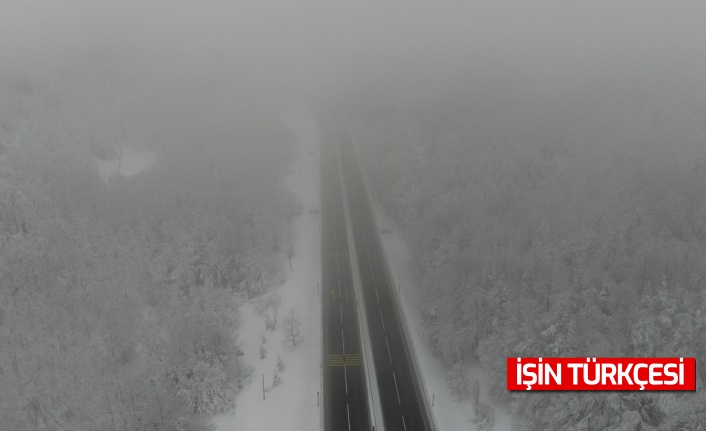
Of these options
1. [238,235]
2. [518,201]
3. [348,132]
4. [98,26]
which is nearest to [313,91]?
[348,132]

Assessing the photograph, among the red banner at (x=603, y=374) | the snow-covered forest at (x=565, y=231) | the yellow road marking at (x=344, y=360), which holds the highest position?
the snow-covered forest at (x=565, y=231)

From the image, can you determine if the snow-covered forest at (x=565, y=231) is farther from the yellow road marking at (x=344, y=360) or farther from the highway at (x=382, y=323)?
the yellow road marking at (x=344, y=360)

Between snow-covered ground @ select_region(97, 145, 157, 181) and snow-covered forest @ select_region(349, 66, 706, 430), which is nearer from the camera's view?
snow-covered forest @ select_region(349, 66, 706, 430)

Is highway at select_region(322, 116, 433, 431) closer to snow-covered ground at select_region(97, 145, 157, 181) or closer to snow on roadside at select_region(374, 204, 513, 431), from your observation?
snow on roadside at select_region(374, 204, 513, 431)

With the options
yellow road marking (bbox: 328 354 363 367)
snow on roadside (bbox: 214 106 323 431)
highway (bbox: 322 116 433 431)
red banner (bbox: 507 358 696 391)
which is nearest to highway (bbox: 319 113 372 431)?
yellow road marking (bbox: 328 354 363 367)

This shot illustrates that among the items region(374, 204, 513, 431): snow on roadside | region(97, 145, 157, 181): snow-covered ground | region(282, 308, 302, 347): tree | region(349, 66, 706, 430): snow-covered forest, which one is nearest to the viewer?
region(349, 66, 706, 430): snow-covered forest

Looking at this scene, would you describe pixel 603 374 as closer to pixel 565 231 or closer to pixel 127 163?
pixel 565 231

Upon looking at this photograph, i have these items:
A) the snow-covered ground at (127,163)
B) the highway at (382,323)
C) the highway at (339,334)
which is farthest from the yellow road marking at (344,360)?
the snow-covered ground at (127,163)
